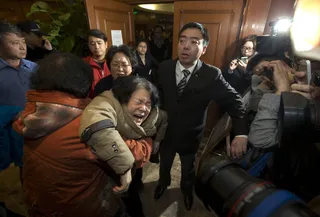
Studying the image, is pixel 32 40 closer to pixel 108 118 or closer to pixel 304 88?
pixel 108 118

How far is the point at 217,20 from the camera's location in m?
2.70

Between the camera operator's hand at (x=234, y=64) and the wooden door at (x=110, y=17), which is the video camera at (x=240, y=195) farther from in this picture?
the wooden door at (x=110, y=17)

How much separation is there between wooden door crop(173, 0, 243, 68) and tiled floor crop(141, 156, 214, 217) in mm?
2203

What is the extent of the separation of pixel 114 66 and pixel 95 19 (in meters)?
1.54

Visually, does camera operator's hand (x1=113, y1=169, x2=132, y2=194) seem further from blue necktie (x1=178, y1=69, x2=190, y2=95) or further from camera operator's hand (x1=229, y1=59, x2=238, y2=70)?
camera operator's hand (x1=229, y1=59, x2=238, y2=70)

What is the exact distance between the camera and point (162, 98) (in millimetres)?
1452

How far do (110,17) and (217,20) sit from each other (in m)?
1.87

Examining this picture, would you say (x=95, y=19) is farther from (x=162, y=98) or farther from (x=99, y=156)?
(x=99, y=156)

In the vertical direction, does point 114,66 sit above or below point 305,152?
above

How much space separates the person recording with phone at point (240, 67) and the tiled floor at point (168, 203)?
5.05 ft

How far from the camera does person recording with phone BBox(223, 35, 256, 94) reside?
225 centimetres

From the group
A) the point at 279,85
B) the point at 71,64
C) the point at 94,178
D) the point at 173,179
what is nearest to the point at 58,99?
the point at 71,64

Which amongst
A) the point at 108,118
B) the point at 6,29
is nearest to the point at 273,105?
the point at 108,118

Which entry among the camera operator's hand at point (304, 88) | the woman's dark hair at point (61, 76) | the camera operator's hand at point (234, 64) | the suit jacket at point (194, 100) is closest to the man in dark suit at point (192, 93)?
the suit jacket at point (194, 100)
